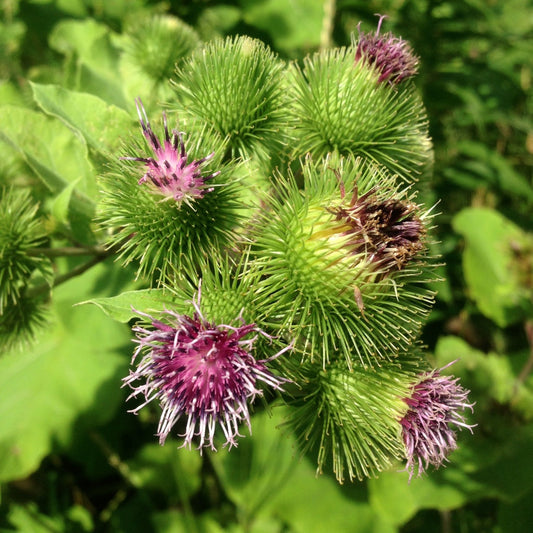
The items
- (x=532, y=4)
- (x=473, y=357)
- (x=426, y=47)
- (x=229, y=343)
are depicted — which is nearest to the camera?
(x=229, y=343)

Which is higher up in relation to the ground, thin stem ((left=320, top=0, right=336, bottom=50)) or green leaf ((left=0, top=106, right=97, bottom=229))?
thin stem ((left=320, top=0, right=336, bottom=50))

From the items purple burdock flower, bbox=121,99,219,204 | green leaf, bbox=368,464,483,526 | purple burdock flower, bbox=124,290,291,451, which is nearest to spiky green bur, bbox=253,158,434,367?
purple burdock flower, bbox=124,290,291,451

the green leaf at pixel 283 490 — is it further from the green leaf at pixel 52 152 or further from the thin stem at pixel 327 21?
the thin stem at pixel 327 21

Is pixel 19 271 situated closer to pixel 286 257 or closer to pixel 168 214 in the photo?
pixel 168 214

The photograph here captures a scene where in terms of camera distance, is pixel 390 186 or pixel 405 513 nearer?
pixel 390 186

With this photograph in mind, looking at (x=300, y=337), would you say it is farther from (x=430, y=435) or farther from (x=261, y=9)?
(x=261, y=9)

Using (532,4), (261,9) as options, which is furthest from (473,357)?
(532,4)

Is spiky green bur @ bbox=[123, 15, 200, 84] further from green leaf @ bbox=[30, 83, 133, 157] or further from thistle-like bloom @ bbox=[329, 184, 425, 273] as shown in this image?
thistle-like bloom @ bbox=[329, 184, 425, 273]
